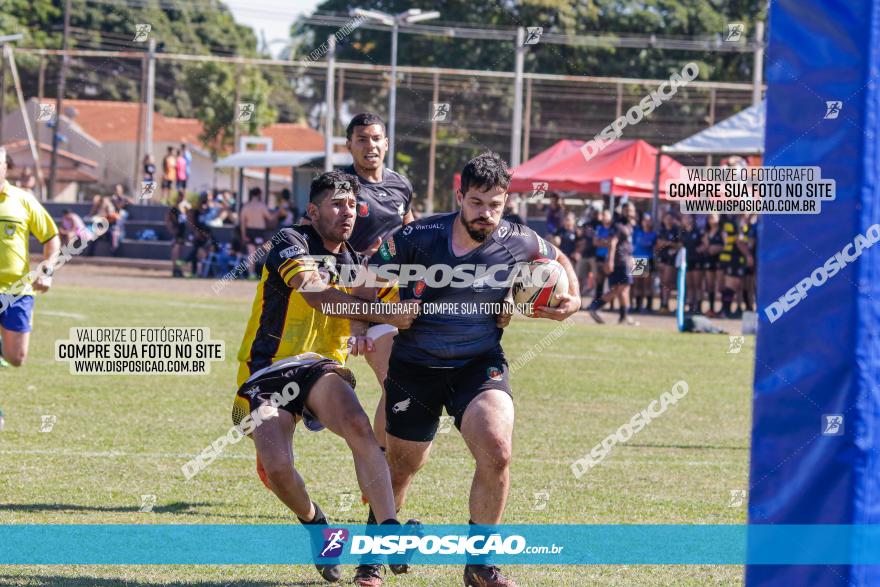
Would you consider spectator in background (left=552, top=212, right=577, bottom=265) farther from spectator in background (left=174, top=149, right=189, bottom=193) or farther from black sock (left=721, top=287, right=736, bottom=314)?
spectator in background (left=174, top=149, right=189, bottom=193)

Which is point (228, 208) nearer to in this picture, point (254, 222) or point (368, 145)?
point (254, 222)

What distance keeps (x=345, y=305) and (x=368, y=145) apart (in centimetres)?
188

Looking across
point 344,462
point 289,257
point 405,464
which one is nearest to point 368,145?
point 289,257

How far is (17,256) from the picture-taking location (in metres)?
10.6

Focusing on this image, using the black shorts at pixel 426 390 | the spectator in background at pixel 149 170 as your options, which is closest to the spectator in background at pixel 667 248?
the spectator in background at pixel 149 170

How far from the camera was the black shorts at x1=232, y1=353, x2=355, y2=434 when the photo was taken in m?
6.35

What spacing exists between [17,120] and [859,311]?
73304 millimetres

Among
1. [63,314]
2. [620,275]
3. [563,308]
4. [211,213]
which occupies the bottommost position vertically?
[63,314]

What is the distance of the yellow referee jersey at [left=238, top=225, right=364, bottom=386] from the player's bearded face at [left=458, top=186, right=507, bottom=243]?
81cm

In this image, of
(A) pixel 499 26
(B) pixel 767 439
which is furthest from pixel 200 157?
(B) pixel 767 439

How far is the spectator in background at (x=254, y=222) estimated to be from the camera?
31359mm

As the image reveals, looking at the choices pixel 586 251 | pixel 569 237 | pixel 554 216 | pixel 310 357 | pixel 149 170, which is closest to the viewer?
pixel 310 357

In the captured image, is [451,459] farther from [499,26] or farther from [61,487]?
[499,26]

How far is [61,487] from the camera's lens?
8281 millimetres
